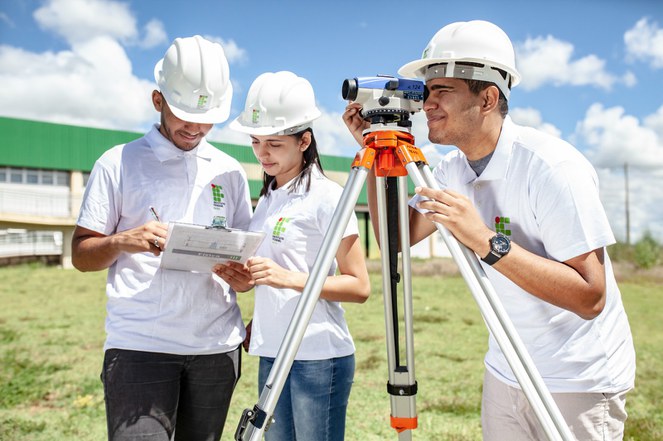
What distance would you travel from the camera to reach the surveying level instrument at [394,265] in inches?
76.7

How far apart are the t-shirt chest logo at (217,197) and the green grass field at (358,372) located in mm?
3419

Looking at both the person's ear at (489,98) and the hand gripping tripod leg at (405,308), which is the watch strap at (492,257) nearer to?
the hand gripping tripod leg at (405,308)

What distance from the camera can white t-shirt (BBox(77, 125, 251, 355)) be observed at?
262 cm

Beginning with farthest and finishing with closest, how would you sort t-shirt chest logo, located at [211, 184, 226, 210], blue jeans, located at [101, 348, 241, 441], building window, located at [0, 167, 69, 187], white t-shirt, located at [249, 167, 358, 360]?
building window, located at [0, 167, 69, 187]
t-shirt chest logo, located at [211, 184, 226, 210]
white t-shirt, located at [249, 167, 358, 360]
blue jeans, located at [101, 348, 241, 441]

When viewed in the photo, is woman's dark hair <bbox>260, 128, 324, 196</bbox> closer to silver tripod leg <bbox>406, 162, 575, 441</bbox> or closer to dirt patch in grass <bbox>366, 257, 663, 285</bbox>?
silver tripod leg <bbox>406, 162, 575, 441</bbox>

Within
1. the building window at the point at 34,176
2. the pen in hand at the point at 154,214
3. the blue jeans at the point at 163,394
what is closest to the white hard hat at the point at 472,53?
the pen in hand at the point at 154,214

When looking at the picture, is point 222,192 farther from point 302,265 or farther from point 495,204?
point 495,204

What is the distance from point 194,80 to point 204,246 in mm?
807

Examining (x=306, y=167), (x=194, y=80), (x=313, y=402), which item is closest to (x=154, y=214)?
(x=194, y=80)

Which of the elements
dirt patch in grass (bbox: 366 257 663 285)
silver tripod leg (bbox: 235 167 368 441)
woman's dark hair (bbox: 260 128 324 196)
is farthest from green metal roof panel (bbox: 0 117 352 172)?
silver tripod leg (bbox: 235 167 368 441)

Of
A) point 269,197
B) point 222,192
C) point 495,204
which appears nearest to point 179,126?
point 222,192

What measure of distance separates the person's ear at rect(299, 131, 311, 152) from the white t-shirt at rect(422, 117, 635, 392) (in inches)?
37.3

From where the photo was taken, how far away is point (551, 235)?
2.11 meters

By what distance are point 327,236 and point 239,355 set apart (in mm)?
1123
